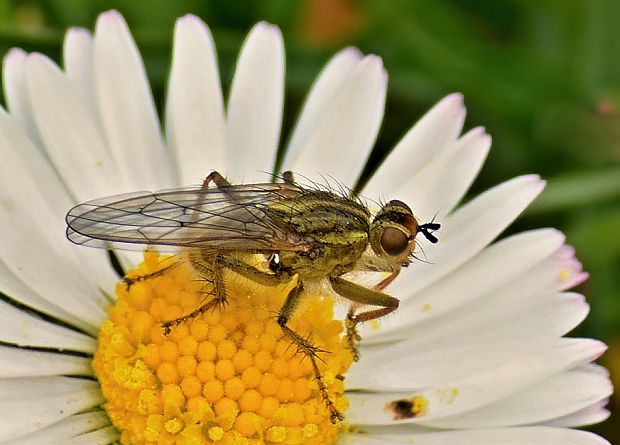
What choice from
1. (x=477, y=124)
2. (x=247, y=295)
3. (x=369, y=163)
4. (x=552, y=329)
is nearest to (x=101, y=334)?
(x=247, y=295)

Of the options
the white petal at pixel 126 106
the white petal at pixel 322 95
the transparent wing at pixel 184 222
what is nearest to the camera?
the transparent wing at pixel 184 222

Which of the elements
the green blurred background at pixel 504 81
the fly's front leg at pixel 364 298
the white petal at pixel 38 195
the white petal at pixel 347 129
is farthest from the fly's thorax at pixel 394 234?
the green blurred background at pixel 504 81

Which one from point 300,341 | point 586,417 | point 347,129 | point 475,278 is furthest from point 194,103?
point 586,417

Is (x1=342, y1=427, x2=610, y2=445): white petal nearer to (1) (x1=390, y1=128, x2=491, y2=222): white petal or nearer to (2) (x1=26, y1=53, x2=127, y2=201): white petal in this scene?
(1) (x1=390, y1=128, x2=491, y2=222): white petal

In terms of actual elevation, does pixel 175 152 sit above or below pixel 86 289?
above

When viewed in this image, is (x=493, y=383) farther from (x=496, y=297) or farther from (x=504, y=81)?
(x=504, y=81)

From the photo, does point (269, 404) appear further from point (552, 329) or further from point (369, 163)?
point (369, 163)

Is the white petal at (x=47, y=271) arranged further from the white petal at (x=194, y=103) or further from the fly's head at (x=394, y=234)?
the fly's head at (x=394, y=234)
